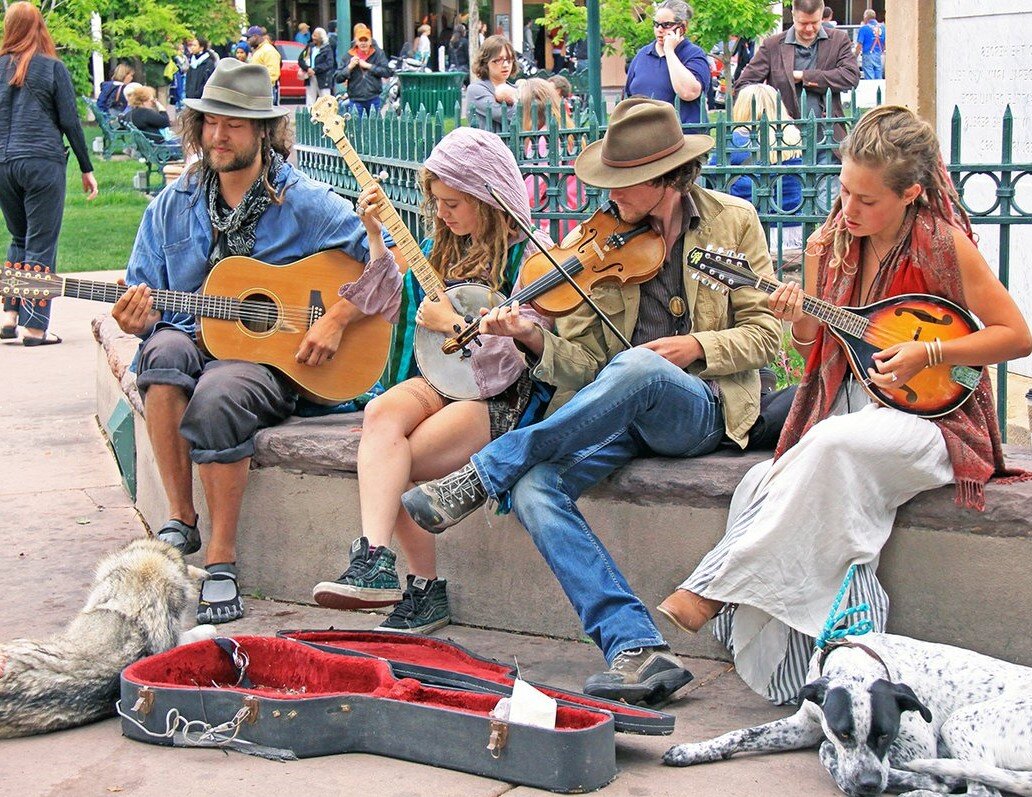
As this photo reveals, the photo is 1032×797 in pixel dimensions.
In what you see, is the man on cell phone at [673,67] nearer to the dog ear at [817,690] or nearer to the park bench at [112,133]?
the dog ear at [817,690]

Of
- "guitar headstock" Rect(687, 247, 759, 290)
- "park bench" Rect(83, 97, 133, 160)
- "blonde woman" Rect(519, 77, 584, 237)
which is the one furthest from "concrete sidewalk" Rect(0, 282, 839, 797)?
"park bench" Rect(83, 97, 133, 160)

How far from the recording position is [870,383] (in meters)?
3.57

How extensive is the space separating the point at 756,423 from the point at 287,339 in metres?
1.61

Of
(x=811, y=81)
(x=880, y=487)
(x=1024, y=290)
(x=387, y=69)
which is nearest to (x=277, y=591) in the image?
(x=880, y=487)

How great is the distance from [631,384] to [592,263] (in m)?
0.41

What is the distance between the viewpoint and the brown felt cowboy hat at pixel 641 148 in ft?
12.7

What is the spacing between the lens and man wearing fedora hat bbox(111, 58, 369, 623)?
4418 millimetres

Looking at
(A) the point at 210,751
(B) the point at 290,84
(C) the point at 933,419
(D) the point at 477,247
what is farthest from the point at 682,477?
(B) the point at 290,84

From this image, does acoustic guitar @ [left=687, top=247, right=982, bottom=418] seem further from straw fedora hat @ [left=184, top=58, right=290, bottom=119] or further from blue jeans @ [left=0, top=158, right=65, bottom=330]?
blue jeans @ [left=0, top=158, right=65, bottom=330]

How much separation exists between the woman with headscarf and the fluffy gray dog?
0.41 meters

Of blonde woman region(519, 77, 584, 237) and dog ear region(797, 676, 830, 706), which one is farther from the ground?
blonde woman region(519, 77, 584, 237)

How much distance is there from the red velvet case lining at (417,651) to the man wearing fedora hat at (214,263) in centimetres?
64

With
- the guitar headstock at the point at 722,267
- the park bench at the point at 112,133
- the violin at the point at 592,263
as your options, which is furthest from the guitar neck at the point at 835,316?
the park bench at the point at 112,133

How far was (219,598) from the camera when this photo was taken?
4.35 m
